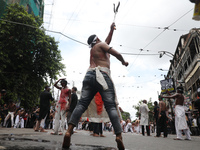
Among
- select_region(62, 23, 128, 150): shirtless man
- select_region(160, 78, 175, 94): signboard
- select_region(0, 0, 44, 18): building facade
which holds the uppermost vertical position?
select_region(0, 0, 44, 18): building facade

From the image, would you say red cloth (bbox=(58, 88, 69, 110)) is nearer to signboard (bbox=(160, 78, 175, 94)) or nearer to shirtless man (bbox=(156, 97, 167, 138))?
shirtless man (bbox=(156, 97, 167, 138))

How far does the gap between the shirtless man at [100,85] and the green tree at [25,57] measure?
52.5 ft

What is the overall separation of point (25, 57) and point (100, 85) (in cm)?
1868

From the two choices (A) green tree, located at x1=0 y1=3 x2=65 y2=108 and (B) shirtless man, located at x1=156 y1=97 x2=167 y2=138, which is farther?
(A) green tree, located at x1=0 y1=3 x2=65 y2=108

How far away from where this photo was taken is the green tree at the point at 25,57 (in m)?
18.1

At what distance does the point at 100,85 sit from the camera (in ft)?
9.47

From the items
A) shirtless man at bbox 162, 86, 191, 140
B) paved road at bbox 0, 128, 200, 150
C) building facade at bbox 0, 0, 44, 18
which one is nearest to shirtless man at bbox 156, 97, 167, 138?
shirtless man at bbox 162, 86, 191, 140

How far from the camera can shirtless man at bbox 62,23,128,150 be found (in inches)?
109

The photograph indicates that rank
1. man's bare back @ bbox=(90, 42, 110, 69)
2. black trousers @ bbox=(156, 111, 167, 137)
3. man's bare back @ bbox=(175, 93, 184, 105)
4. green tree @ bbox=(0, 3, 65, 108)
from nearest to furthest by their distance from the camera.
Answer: man's bare back @ bbox=(90, 42, 110, 69) → man's bare back @ bbox=(175, 93, 184, 105) → black trousers @ bbox=(156, 111, 167, 137) → green tree @ bbox=(0, 3, 65, 108)

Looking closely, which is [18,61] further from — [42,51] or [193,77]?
[193,77]

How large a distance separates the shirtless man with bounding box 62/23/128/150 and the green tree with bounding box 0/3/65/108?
1600 centimetres

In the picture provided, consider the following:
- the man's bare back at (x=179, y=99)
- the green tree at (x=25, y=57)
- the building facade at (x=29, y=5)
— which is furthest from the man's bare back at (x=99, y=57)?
the building facade at (x=29, y=5)

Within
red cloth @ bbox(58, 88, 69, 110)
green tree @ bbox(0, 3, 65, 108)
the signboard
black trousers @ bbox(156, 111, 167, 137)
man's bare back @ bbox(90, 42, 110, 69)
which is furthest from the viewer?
the signboard

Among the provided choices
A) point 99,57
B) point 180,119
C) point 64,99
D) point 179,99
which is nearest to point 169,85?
point 179,99
